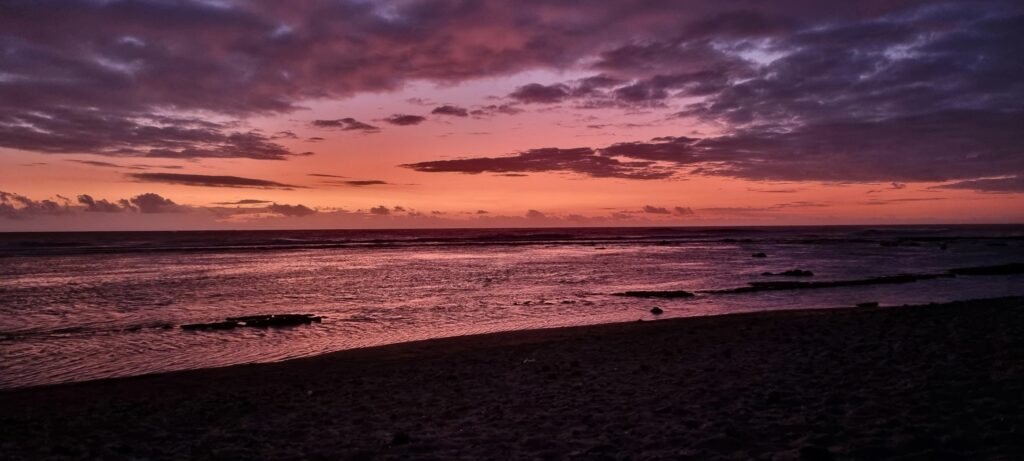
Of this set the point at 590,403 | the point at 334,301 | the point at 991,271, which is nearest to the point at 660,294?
the point at 334,301

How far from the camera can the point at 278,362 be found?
17109 millimetres

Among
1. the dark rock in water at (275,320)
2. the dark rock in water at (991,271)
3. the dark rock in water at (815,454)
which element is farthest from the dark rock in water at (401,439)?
the dark rock in water at (991,271)

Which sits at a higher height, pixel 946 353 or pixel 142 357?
pixel 946 353

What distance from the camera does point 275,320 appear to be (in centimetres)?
2466

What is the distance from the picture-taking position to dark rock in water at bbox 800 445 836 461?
7188 millimetres

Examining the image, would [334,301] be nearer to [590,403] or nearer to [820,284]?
[590,403]

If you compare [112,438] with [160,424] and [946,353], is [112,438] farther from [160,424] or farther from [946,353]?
[946,353]

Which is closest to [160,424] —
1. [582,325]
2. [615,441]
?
[615,441]

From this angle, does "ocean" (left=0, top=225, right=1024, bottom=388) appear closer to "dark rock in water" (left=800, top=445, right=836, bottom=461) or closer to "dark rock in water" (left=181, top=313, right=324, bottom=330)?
"dark rock in water" (left=181, top=313, right=324, bottom=330)

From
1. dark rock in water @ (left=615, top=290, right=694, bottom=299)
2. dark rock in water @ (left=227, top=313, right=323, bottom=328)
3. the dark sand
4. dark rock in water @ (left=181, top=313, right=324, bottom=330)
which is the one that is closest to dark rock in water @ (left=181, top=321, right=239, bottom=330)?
dark rock in water @ (left=181, top=313, right=324, bottom=330)

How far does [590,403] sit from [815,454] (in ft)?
13.6

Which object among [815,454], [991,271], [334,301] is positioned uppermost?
[815,454]

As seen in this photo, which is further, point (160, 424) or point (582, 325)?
point (582, 325)

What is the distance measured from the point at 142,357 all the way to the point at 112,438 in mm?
9412
